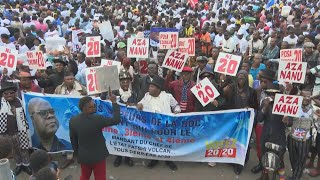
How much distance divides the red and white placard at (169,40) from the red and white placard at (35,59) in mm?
2725

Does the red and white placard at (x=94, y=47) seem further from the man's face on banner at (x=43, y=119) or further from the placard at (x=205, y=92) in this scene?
the placard at (x=205, y=92)

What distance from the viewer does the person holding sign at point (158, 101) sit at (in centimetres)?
664

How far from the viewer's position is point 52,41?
10891 mm

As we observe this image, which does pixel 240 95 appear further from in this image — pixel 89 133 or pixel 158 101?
pixel 89 133

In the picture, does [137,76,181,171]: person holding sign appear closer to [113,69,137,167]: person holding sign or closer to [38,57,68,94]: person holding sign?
[113,69,137,167]: person holding sign

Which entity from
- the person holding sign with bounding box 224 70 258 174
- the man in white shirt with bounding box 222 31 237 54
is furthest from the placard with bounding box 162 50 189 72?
the man in white shirt with bounding box 222 31 237 54

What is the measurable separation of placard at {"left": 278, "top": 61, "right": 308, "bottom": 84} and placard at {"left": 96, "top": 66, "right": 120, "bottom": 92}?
271 centimetres

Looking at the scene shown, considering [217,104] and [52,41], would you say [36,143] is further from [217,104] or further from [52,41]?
[52,41]

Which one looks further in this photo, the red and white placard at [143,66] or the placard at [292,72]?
the red and white placard at [143,66]

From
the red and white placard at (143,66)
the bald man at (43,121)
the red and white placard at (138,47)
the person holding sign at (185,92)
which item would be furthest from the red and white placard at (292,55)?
the bald man at (43,121)

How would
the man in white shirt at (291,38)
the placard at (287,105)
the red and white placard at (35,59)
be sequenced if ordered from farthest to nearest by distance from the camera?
the man in white shirt at (291,38) → the red and white placard at (35,59) → the placard at (287,105)

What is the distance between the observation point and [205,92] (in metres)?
6.56

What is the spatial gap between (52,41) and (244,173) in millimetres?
6543

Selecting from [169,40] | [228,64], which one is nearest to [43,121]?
[228,64]
